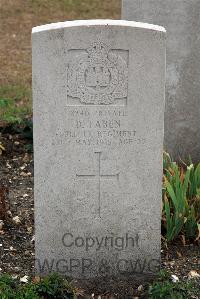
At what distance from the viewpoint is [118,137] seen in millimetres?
4219

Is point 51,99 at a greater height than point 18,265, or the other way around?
point 51,99

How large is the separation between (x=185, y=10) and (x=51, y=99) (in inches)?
83.4

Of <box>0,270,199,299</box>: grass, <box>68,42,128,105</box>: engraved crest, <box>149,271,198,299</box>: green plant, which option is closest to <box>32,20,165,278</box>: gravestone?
<box>68,42,128,105</box>: engraved crest

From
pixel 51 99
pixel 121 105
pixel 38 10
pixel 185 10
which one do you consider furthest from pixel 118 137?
pixel 38 10

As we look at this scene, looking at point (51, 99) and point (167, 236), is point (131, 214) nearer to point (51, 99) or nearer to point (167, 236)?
point (167, 236)

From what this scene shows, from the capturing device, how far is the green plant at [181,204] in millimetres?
4793

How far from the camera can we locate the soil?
457 cm

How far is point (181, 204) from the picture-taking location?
15.8 ft

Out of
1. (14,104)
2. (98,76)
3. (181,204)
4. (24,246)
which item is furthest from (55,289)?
(14,104)

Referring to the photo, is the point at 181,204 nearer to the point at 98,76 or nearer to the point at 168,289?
the point at 168,289

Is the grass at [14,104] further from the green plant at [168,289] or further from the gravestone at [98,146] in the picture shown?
the green plant at [168,289]

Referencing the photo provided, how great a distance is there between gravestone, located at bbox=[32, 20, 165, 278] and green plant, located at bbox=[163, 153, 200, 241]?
359mm

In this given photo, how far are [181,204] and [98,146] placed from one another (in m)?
0.89

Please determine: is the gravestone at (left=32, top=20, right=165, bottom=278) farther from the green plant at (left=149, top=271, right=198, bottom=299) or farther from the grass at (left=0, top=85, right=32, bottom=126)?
the grass at (left=0, top=85, right=32, bottom=126)
